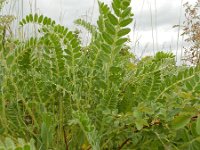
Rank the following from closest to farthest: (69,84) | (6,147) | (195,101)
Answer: (6,147) → (195,101) → (69,84)

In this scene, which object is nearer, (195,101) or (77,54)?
(195,101)

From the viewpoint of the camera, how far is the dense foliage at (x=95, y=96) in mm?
939

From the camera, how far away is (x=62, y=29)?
3.76ft

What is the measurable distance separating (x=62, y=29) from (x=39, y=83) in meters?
0.16

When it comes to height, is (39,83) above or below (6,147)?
above

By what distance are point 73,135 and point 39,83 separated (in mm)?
186

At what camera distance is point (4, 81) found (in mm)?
1152

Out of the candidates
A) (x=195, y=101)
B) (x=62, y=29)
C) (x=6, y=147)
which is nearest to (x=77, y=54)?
(x=62, y=29)

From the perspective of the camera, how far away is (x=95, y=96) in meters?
1.13

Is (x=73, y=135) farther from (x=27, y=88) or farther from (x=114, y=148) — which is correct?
(x=27, y=88)

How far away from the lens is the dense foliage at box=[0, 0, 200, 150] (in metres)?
0.94

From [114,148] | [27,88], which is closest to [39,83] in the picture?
[27,88]

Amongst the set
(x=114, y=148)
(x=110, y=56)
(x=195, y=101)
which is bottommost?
(x=114, y=148)

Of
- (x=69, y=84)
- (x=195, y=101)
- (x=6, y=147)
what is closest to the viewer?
(x=6, y=147)
